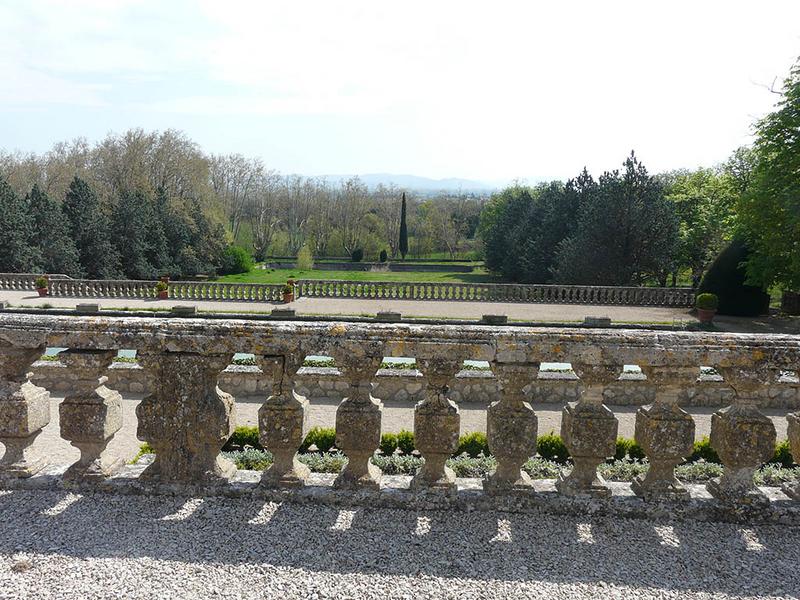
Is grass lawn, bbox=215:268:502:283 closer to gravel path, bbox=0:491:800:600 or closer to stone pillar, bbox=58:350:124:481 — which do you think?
stone pillar, bbox=58:350:124:481

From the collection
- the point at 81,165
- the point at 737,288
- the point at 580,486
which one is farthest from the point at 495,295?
the point at 81,165

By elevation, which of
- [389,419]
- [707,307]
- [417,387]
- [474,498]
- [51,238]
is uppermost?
[51,238]

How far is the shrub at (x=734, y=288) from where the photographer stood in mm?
23344

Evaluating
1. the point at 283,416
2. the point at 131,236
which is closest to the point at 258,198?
the point at 131,236

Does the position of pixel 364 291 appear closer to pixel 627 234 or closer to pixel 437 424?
pixel 627 234

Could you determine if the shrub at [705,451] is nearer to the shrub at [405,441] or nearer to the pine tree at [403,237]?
the shrub at [405,441]

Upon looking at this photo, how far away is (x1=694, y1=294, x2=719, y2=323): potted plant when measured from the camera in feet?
70.9

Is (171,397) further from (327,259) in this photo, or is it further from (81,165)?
(327,259)

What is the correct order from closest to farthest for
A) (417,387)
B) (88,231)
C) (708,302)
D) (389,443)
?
(389,443) → (417,387) → (708,302) → (88,231)

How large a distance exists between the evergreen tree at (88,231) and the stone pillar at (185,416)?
122 ft

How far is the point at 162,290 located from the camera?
26.3m

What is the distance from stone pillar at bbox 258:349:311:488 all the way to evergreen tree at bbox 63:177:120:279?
3772 centimetres

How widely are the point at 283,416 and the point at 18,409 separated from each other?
1.71 meters

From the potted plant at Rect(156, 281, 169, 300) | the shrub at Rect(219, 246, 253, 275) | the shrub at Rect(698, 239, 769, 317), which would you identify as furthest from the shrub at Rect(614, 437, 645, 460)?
the shrub at Rect(219, 246, 253, 275)
